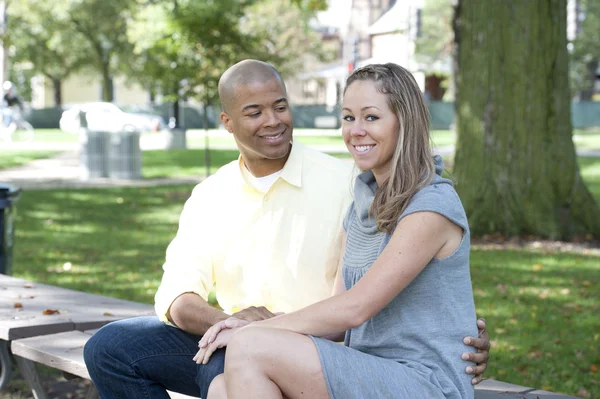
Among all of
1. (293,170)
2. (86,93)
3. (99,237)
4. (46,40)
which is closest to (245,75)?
(293,170)

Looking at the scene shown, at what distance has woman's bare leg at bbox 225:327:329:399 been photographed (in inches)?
102

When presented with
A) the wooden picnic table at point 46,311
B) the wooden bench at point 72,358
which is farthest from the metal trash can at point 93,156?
the wooden bench at point 72,358

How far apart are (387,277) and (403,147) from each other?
1.36 feet

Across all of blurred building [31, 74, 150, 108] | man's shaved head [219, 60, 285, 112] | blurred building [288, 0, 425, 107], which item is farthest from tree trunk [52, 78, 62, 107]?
man's shaved head [219, 60, 285, 112]

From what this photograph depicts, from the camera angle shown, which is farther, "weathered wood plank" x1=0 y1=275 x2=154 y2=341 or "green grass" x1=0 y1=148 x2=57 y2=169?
"green grass" x1=0 y1=148 x2=57 y2=169

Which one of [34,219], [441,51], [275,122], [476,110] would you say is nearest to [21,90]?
[441,51]

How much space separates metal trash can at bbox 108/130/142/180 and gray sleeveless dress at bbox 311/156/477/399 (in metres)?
15.1

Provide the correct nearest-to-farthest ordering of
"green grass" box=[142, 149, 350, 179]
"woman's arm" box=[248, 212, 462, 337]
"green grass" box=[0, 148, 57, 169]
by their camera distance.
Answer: "woman's arm" box=[248, 212, 462, 337] → "green grass" box=[142, 149, 350, 179] → "green grass" box=[0, 148, 57, 169]

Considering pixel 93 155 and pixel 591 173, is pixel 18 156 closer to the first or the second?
pixel 93 155

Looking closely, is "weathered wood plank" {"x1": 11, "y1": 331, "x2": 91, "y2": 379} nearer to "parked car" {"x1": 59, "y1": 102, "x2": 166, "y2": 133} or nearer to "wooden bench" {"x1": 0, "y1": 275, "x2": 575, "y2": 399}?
"wooden bench" {"x1": 0, "y1": 275, "x2": 575, "y2": 399}

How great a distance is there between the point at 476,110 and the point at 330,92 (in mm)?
57020

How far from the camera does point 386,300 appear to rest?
2715mm

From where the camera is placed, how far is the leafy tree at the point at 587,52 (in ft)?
159

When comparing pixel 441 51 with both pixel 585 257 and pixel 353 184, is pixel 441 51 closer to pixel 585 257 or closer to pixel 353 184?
pixel 585 257
